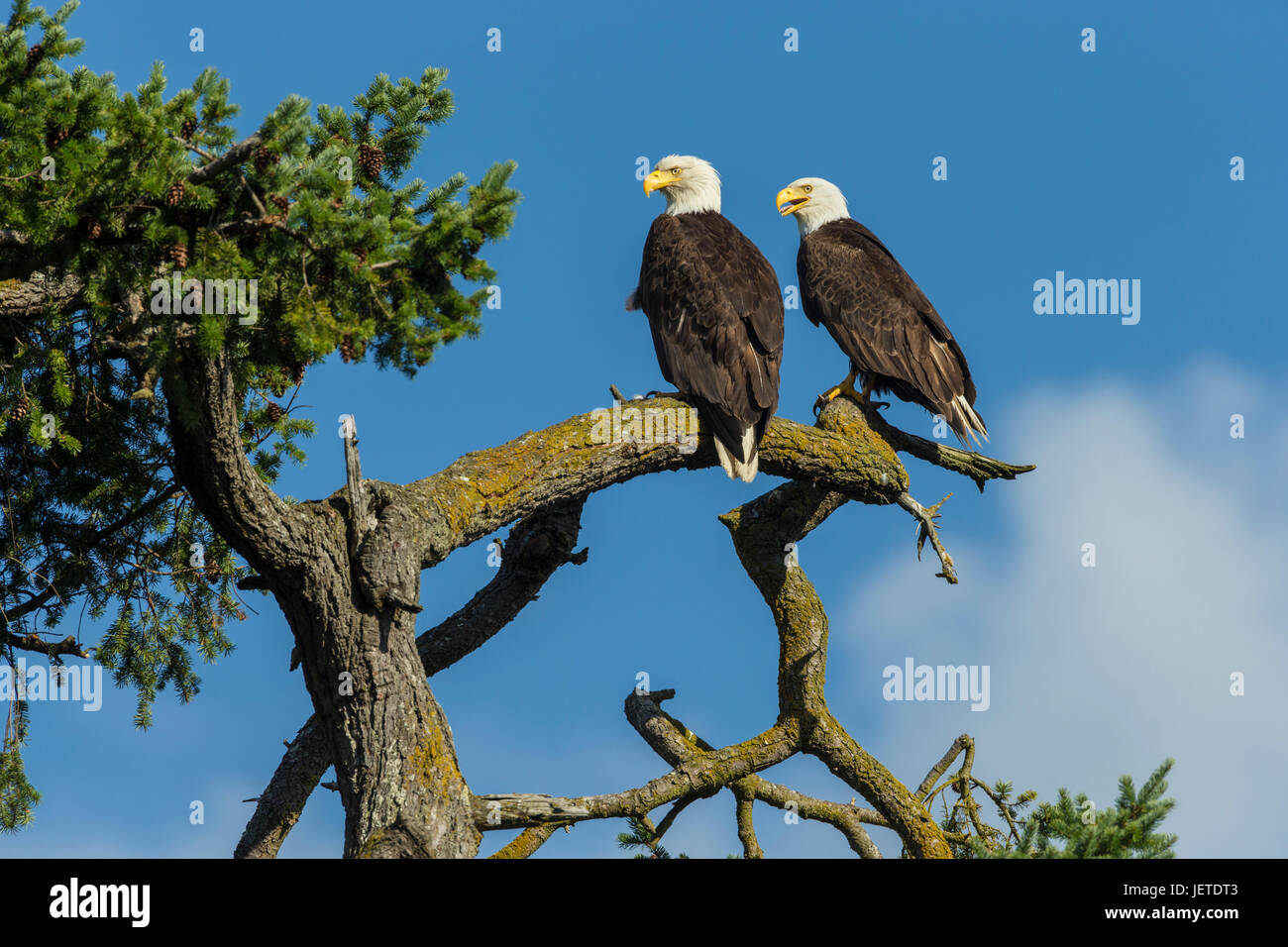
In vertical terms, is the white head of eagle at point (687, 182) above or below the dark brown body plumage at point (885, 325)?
above

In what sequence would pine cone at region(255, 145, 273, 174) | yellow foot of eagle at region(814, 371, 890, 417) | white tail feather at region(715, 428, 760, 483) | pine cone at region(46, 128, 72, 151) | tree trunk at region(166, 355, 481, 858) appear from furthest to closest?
1. yellow foot of eagle at region(814, 371, 890, 417)
2. white tail feather at region(715, 428, 760, 483)
3. tree trunk at region(166, 355, 481, 858)
4. pine cone at region(46, 128, 72, 151)
5. pine cone at region(255, 145, 273, 174)

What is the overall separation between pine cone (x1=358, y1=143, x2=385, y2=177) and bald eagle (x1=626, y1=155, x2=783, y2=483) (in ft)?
7.09

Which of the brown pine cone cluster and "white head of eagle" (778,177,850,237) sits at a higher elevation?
"white head of eagle" (778,177,850,237)

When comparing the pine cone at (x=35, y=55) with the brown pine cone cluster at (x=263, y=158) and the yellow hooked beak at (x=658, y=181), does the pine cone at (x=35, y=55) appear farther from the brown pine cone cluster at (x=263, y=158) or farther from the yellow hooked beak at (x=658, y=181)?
the yellow hooked beak at (x=658, y=181)

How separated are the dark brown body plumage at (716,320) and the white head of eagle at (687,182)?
1.84ft

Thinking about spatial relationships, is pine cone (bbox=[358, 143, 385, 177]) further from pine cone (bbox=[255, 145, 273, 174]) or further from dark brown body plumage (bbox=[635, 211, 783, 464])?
dark brown body plumage (bbox=[635, 211, 783, 464])

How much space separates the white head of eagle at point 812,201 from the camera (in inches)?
412

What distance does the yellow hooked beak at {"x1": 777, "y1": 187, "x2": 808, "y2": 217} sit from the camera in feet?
34.5

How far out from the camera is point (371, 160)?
21.7 feet

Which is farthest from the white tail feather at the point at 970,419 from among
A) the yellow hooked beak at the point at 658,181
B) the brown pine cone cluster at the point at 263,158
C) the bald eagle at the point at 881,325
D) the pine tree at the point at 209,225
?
the brown pine cone cluster at the point at 263,158

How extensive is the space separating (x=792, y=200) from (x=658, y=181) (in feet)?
5.41

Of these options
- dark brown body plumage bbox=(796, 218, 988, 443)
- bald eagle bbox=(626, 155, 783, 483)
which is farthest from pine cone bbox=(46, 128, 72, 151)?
dark brown body plumage bbox=(796, 218, 988, 443)

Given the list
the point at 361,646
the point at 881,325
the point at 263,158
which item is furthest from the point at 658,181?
the point at 263,158

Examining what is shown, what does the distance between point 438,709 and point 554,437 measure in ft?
5.40
